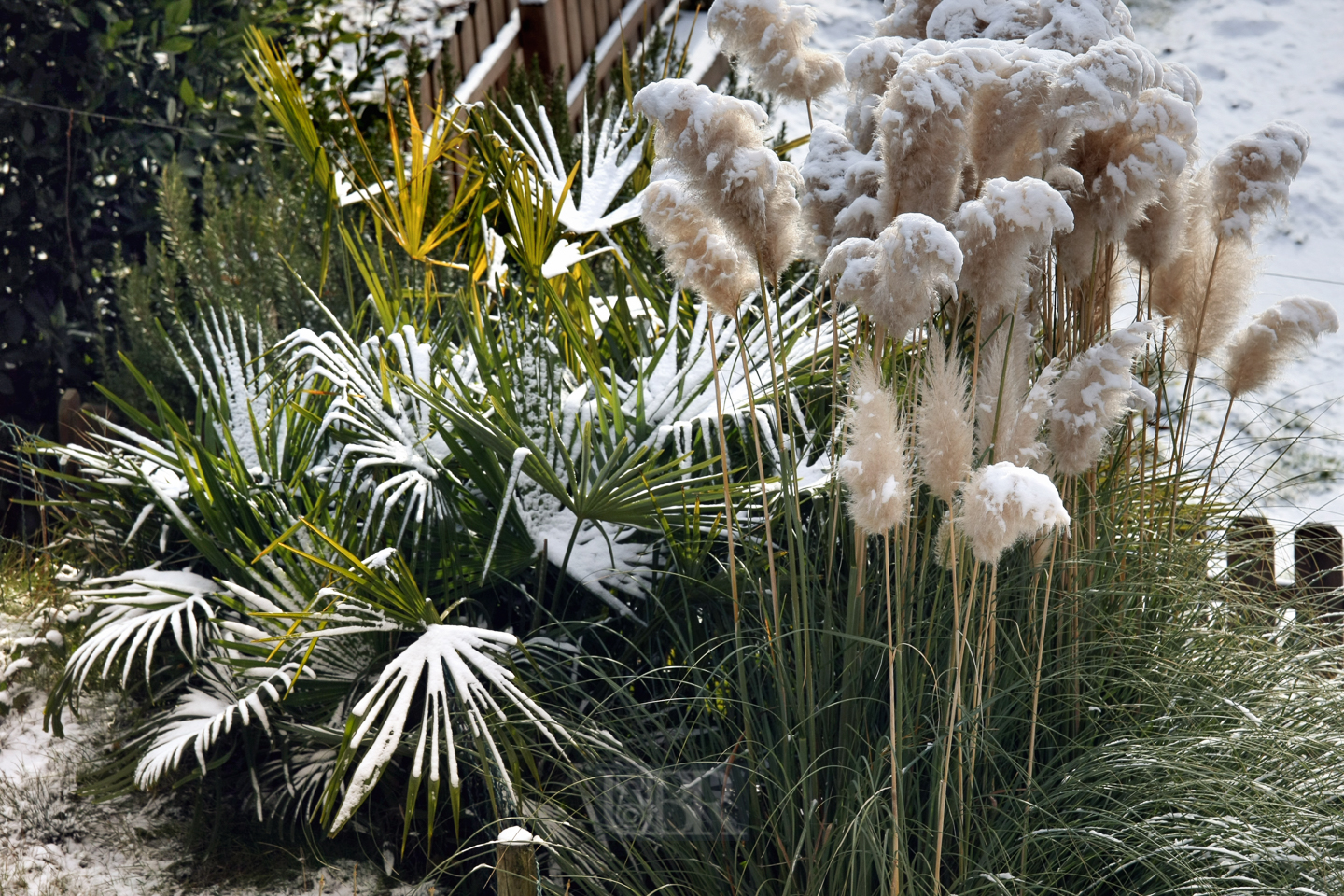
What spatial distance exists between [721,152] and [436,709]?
3.77 feet

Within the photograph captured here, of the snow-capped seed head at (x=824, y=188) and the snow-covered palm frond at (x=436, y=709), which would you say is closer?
the snow-capped seed head at (x=824, y=188)

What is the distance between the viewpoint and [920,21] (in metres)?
2.28

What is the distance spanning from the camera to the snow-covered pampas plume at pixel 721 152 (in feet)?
5.15

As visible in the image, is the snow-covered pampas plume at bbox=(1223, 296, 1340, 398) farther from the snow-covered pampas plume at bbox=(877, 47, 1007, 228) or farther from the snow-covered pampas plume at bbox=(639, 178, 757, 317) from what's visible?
the snow-covered pampas plume at bbox=(639, 178, 757, 317)

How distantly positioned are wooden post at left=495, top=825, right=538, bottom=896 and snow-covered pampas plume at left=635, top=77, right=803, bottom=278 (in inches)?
38.4

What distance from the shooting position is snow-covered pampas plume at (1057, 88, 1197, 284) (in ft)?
5.64

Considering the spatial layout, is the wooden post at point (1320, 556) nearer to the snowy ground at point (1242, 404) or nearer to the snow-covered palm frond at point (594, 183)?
the snowy ground at point (1242, 404)

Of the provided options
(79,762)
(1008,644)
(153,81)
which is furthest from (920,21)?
(153,81)

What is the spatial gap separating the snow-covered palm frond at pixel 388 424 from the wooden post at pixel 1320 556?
2.31 meters

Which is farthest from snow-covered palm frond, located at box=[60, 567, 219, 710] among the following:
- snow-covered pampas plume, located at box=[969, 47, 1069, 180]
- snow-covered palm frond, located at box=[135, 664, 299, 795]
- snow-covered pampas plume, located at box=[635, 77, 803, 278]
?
snow-covered pampas plume, located at box=[969, 47, 1069, 180]

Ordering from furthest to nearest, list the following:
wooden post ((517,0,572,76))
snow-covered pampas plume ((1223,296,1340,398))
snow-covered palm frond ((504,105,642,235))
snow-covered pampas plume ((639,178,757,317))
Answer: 1. wooden post ((517,0,572,76))
2. snow-covered palm frond ((504,105,642,235))
3. snow-covered pampas plume ((1223,296,1340,398))
4. snow-covered pampas plume ((639,178,757,317))

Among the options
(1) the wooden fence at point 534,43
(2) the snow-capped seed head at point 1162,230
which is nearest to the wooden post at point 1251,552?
(2) the snow-capped seed head at point 1162,230

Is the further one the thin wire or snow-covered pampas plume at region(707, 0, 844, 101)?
the thin wire

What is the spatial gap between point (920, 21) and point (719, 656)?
55.9 inches
